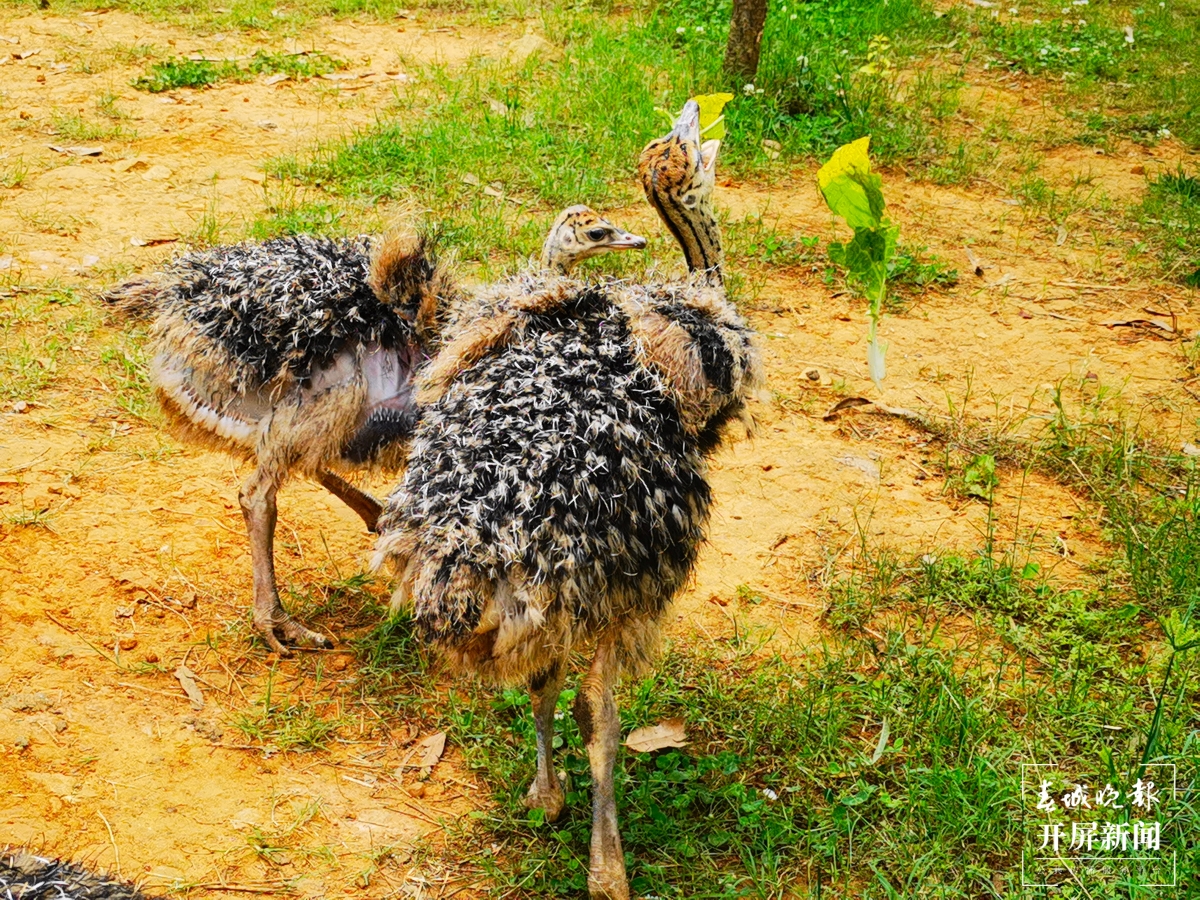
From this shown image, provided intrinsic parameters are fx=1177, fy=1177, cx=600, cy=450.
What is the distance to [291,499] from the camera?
17.4ft

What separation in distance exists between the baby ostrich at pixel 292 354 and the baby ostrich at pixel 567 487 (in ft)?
1.75

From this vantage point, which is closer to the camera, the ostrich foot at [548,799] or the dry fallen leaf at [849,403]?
the ostrich foot at [548,799]

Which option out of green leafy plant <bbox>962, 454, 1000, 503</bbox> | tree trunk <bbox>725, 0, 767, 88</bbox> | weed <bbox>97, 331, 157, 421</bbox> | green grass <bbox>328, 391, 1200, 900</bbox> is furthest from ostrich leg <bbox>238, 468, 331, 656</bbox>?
tree trunk <bbox>725, 0, 767, 88</bbox>

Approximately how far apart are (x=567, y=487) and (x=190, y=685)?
1851mm

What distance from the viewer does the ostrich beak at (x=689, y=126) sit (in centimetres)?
421

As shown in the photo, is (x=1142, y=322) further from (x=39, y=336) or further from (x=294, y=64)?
(x=294, y=64)

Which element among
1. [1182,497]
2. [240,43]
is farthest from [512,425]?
[240,43]

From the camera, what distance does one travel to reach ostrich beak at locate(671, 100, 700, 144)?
13.8 ft

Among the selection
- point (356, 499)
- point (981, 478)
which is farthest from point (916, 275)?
point (356, 499)

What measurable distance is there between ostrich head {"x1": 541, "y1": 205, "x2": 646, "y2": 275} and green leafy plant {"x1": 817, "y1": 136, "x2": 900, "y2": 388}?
2.63 feet

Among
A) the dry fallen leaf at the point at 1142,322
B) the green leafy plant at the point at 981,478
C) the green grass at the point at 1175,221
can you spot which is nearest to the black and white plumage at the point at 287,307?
the green leafy plant at the point at 981,478

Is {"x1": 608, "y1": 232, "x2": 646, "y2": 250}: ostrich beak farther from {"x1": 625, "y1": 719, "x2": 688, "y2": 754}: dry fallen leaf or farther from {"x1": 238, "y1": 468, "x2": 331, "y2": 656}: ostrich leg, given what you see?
{"x1": 625, "y1": 719, "x2": 688, "y2": 754}: dry fallen leaf

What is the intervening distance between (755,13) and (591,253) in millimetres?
4620

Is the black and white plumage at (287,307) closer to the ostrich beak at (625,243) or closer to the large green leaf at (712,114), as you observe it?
the ostrich beak at (625,243)
